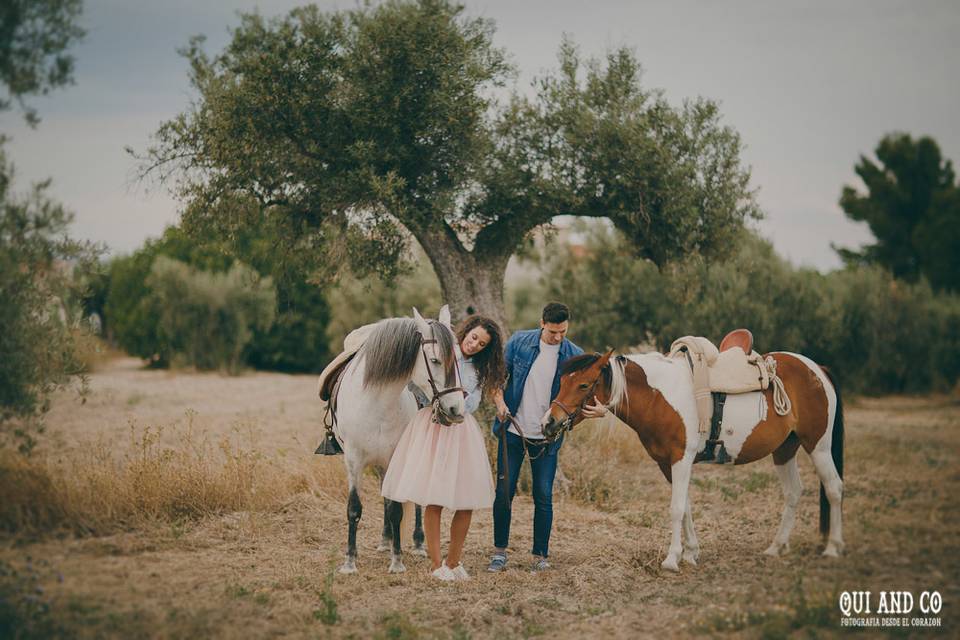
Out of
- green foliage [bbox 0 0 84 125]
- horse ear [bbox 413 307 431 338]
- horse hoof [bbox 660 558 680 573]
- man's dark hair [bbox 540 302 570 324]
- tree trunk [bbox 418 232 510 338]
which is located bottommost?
horse hoof [bbox 660 558 680 573]

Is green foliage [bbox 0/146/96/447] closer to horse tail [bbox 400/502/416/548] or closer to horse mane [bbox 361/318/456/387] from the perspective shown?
horse mane [bbox 361/318/456/387]

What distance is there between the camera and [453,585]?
5.45m

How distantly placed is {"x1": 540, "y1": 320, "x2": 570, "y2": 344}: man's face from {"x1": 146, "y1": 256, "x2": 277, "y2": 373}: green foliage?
24193mm

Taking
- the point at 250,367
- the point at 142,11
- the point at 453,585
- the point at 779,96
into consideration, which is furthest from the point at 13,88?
the point at 250,367

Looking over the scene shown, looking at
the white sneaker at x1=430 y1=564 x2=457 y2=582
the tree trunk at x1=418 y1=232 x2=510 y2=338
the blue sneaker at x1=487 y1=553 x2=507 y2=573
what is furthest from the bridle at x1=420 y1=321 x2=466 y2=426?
the tree trunk at x1=418 y1=232 x2=510 y2=338

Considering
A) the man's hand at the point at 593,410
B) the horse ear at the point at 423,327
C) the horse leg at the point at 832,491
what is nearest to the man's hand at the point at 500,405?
the man's hand at the point at 593,410

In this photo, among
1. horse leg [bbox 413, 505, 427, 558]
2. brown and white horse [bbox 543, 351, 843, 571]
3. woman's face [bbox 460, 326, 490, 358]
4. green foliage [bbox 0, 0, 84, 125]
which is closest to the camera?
green foliage [bbox 0, 0, 84, 125]

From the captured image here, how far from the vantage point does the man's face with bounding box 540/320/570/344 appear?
573 cm

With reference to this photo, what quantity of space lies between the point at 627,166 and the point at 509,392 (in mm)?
4000

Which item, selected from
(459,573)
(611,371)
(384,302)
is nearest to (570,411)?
(611,371)

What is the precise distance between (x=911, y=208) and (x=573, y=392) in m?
26.2

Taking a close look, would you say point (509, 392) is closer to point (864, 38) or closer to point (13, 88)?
point (13, 88)

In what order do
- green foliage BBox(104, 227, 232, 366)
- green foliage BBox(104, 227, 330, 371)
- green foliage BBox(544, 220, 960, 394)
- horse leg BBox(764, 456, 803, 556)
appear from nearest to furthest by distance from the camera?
horse leg BBox(764, 456, 803, 556), green foliage BBox(544, 220, 960, 394), green foliage BBox(104, 227, 232, 366), green foliage BBox(104, 227, 330, 371)

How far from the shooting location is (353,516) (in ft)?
19.0
